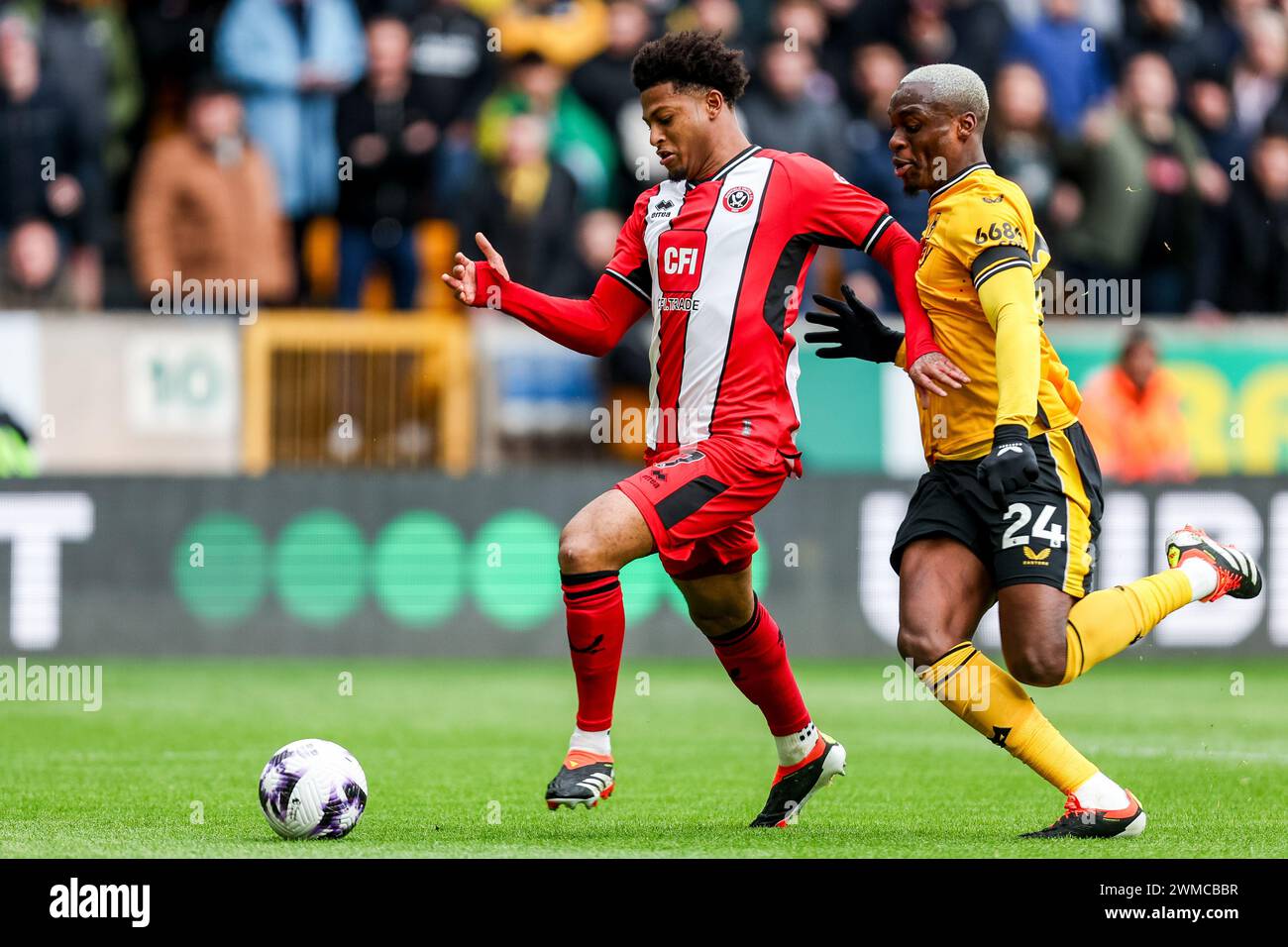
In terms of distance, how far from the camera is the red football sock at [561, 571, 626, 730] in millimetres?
6945

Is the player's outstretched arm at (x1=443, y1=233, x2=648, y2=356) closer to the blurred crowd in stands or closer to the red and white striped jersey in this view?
the red and white striped jersey

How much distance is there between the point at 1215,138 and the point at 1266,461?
2961 mm

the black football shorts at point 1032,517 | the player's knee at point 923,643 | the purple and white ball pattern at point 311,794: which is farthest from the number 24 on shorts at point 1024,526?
the purple and white ball pattern at point 311,794

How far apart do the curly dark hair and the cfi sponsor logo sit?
33 cm

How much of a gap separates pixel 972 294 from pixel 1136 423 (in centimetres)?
801

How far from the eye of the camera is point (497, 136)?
15.6 metres

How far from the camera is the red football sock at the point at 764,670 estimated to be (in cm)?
752

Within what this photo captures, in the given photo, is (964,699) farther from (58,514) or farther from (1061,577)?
(58,514)

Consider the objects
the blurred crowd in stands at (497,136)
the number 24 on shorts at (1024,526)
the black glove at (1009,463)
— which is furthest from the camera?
the blurred crowd in stands at (497,136)

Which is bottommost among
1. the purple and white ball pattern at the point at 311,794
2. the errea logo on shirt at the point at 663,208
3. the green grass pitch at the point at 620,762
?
the green grass pitch at the point at 620,762

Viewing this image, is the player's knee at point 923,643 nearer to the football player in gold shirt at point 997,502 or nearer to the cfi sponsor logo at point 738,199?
the football player in gold shirt at point 997,502

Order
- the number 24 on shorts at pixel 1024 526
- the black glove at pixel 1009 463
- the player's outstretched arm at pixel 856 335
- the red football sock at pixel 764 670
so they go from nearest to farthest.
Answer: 1. the black glove at pixel 1009 463
2. the number 24 on shorts at pixel 1024 526
3. the player's outstretched arm at pixel 856 335
4. the red football sock at pixel 764 670

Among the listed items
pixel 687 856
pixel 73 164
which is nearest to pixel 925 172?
pixel 687 856

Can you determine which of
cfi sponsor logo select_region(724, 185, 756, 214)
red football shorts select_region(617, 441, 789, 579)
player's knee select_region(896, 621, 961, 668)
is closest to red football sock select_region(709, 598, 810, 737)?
red football shorts select_region(617, 441, 789, 579)
